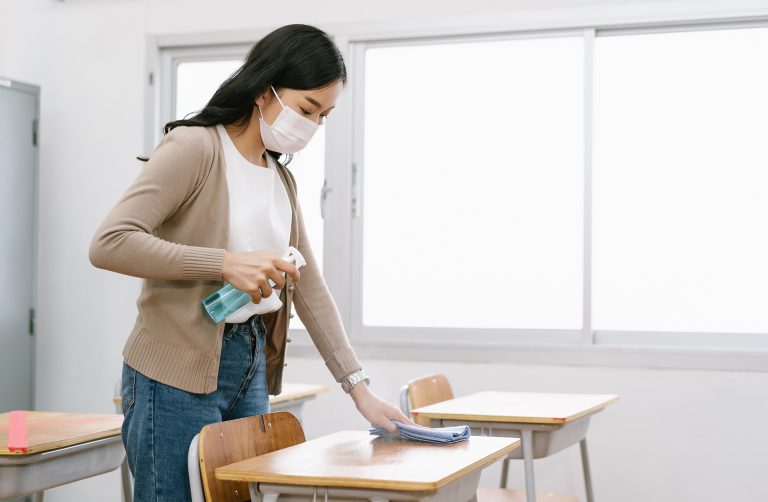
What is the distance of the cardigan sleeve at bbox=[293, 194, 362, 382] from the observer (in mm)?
1812

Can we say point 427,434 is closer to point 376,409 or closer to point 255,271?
point 376,409

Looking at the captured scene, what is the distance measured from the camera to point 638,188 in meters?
3.72

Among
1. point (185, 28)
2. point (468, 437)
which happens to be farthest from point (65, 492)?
point (468, 437)

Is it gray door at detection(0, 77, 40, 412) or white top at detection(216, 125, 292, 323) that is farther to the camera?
gray door at detection(0, 77, 40, 412)

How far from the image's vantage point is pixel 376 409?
1.79 meters

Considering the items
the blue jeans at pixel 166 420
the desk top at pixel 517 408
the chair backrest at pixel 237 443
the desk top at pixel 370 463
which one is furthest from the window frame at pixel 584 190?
the blue jeans at pixel 166 420

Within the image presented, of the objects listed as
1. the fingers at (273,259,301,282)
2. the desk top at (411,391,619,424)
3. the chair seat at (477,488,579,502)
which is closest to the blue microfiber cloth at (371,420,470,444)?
the fingers at (273,259,301,282)

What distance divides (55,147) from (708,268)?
287 centimetres

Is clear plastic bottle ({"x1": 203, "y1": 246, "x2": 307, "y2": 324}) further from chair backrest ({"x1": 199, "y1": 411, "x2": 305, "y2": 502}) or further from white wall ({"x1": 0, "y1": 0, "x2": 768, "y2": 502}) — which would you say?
white wall ({"x1": 0, "y1": 0, "x2": 768, "y2": 502})

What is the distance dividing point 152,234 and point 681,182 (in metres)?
2.67

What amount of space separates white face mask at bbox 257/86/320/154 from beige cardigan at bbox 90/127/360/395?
0.11m

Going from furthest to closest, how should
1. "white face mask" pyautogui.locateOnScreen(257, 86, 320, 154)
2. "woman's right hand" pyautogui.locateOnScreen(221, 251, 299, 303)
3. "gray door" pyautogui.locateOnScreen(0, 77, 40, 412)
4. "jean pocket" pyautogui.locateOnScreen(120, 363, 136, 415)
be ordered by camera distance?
"gray door" pyautogui.locateOnScreen(0, 77, 40, 412) < "white face mask" pyautogui.locateOnScreen(257, 86, 320, 154) < "jean pocket" pyautogui.locateOnScreen(120, 363, 136, 415) < "woman's right hand" pyautogui.locateOnScreen(221, 251, 299, 303)

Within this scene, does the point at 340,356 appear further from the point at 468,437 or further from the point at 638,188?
the point at 638,188

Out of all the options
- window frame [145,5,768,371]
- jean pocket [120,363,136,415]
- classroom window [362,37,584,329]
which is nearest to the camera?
jean pocket [120,363,136,415]
